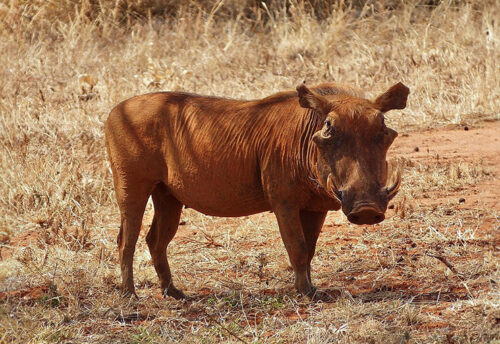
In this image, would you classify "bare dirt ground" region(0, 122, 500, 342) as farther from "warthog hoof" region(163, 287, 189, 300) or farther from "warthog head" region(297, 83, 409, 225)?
"warthog head" region(297, 83, 409, 225)

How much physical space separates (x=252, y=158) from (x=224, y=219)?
2145 mm

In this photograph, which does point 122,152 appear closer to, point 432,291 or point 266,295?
point 266,295

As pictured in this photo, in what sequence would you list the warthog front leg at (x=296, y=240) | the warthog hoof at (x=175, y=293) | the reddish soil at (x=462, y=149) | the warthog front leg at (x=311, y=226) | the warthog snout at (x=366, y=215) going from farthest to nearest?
the reddish soil at (x=462, y=149)
the warthog hoof at (x=175, y=293)
the warthog front leg at (x=311, y=226)
the warthog front leg at (x=296, y=240)
the warthog snout at (x=366, y=215)

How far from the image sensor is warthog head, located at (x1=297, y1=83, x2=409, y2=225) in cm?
473

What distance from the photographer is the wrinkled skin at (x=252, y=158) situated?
4918 mm

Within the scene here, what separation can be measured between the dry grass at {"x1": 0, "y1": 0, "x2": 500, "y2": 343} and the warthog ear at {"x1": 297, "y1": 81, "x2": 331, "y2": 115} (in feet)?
3.62

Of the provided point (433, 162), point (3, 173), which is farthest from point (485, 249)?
point (3, 173)

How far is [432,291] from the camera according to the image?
5512mm

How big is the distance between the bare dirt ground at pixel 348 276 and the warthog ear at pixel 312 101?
1100mm

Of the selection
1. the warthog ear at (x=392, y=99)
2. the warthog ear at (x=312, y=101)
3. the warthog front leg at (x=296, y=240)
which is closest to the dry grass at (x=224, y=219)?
the warthog front leg at (x=296, y=240)

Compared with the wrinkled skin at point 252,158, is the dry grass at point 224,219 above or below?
below

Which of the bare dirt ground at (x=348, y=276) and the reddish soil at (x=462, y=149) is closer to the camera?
the bare dirt ground at (x=348, y=276)

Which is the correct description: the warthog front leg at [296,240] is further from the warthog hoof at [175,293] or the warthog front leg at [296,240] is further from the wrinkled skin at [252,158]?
the warthog hoof at [175,293]

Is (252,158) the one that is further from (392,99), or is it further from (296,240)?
(392,99)
